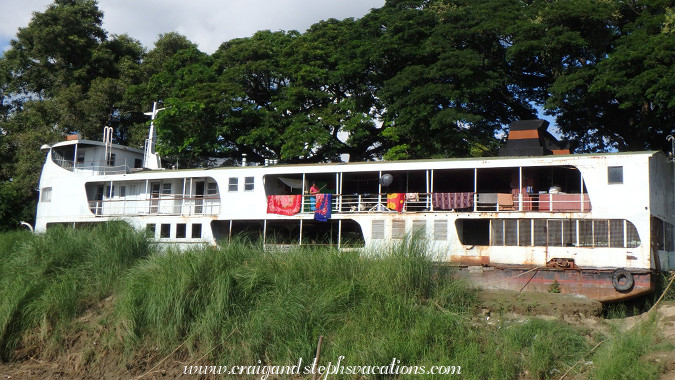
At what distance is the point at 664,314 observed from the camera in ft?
57.1

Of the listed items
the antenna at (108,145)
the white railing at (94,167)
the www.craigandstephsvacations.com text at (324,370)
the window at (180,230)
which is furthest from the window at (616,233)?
the antenna at (108,145)

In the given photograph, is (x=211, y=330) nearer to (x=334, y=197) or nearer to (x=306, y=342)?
(x=306, y=342)

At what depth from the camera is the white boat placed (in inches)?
752

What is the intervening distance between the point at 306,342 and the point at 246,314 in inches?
79.6

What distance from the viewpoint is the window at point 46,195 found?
29.4m

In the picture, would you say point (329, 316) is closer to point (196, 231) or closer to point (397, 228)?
point (397, 228)

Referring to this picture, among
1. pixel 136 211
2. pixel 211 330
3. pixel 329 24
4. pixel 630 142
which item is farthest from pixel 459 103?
pixel 211 330

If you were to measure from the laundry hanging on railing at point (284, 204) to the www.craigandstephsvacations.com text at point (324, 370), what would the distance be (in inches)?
397

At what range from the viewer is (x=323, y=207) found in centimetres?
2325

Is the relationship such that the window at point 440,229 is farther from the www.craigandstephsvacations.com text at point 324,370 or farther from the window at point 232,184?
the window at point 232,184

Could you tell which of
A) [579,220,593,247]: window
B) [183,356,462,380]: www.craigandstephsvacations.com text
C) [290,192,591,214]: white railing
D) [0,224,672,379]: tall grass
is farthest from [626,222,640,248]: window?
[183,356,462,380]: www.craigandstephsvacations.com text

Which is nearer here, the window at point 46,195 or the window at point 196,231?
the window at point 196,231

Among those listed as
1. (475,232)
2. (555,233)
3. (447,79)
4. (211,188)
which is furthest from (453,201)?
(211,188)

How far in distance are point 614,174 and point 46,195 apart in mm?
25339
